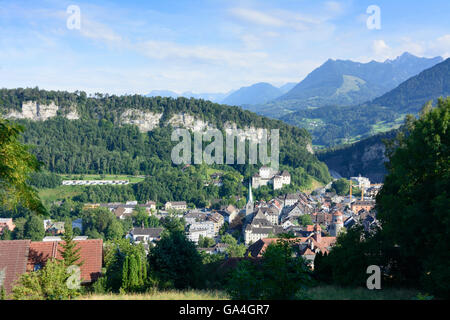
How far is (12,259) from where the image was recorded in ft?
42.1

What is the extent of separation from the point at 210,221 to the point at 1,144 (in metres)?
57.4

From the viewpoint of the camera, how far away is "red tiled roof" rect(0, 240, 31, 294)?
12188 mm

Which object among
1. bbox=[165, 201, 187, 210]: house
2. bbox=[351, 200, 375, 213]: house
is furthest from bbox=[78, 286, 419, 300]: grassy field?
bbox=[165, 201, 187, 210]: house

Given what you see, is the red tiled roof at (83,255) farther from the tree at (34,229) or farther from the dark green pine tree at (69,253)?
the tree at (34,229)

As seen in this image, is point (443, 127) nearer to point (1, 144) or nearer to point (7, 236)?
point (1, 144)

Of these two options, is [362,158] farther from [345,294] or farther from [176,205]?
[345,294]

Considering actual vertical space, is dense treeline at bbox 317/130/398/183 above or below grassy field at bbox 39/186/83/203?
above

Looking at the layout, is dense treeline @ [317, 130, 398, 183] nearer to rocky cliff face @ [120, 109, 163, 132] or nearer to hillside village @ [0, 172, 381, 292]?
hillside village @ [0, 172, 381, 292]

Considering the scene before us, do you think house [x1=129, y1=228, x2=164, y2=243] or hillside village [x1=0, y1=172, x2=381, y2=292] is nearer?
hillside village [x1=0, y1=172, x2=381, y2=292]

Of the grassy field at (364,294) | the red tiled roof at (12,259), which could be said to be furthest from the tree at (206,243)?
the grassy field at (364,294)

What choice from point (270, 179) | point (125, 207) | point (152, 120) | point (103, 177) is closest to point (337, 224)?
point (270, 179)

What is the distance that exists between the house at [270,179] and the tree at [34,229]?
5118 cm

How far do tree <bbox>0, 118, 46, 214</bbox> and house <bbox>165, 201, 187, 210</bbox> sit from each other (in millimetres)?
73385
